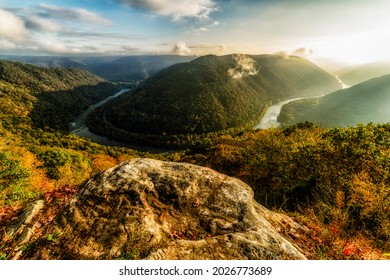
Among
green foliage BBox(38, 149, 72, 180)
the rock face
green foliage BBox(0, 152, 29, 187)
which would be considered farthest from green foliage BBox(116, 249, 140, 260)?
green foliage BBox(38, 149, 72, 180)

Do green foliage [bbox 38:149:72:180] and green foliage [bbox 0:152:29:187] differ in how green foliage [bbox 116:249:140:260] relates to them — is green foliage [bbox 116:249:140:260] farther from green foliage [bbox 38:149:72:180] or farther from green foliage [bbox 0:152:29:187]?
green foliage [bbox 38:149:72:180]

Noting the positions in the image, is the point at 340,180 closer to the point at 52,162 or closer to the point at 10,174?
the point at 10,174

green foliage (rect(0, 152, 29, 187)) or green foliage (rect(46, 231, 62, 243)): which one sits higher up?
green foliage (rect(46, 231, 62, 243))

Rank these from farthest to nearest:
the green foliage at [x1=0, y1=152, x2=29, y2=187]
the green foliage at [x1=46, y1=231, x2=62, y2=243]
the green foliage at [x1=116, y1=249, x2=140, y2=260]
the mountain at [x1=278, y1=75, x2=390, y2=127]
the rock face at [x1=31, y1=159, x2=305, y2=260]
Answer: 1. the mountain at [x1=278, y1=75, x2=390, y2=127]
2. the green foliage at [x1=0, y1=152, x2=29, y2=187]
3. the green foliage at [x1=46, y1=231, x2=62, y2=243]
4. the rock face at [x1=31, y1=159, x2=305, y2=260]
5. the green foliage at [x1=116, y1=249, x2=140, y2=260]

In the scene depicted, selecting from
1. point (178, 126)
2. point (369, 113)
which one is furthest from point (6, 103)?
point (369, 113)

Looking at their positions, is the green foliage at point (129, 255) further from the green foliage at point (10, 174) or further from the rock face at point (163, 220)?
the green foliage at point (10, 174)

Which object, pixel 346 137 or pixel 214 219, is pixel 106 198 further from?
pixel 346 137

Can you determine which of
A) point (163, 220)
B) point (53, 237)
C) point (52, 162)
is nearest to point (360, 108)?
point (52, 162)

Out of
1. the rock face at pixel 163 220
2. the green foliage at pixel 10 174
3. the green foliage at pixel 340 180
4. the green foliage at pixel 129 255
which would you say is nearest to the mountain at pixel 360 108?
the green foliage at pixel 340 180

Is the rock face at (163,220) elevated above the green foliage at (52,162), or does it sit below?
above
